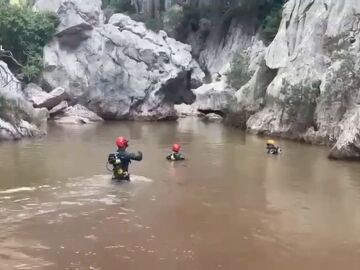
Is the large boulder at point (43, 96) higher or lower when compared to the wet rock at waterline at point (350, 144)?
higher

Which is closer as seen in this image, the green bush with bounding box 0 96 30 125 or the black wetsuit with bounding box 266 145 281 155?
the black wetsuit with bounding box 266 145 281 155

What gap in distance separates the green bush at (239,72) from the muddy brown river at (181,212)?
1201 cm

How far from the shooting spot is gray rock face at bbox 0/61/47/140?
19.3 meters

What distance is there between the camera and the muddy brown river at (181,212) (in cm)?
709

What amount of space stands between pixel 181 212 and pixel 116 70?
72.8 feet

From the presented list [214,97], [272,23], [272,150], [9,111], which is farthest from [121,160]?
[272,23]

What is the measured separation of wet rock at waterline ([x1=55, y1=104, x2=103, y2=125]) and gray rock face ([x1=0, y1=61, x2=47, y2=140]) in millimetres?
4664

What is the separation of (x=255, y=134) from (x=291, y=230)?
14330mm

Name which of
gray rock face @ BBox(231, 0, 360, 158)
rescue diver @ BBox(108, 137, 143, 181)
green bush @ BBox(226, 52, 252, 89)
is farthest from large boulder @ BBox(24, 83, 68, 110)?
rescue diver @ BBox(108, 137, 143, 181)

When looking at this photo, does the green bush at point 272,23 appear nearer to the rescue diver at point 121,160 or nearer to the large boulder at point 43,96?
the large boulder at point 43,96

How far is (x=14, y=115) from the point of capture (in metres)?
20.2

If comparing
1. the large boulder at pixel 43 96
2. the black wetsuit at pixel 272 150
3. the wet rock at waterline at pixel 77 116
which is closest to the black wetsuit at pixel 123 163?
the black wetsuit at pixel 272 150

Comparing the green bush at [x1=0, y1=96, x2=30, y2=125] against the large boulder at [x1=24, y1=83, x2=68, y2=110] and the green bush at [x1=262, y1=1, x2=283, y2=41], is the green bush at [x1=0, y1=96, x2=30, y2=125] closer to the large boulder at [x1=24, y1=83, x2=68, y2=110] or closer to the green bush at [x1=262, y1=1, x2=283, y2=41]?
the large boulder at [x1=24, y1=83, x2=68, y2=110]

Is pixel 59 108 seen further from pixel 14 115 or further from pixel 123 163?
pixel 123 163
